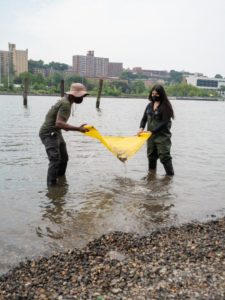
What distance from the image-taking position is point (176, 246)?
5.35 meters

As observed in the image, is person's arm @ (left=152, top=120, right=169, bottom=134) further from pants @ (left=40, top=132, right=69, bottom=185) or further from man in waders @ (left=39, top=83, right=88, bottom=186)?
pants @ (left=40, top=132, right=69, bottom=185)

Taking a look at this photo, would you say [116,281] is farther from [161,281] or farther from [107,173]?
[107,173]

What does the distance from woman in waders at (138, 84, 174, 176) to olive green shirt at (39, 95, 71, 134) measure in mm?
2138

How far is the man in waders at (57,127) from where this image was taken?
775cm

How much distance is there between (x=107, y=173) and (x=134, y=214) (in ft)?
11.8

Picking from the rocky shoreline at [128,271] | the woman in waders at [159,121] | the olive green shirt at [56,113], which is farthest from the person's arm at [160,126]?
the rocky shoreline at [128,271]

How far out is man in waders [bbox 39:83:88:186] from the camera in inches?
305

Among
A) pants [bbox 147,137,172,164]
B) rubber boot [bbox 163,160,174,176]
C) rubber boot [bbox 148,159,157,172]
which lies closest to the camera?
pants [bbox 147,137,172,164]

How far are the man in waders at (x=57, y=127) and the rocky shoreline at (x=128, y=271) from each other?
287cm

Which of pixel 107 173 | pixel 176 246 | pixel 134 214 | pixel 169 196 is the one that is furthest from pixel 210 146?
pixel 176 246

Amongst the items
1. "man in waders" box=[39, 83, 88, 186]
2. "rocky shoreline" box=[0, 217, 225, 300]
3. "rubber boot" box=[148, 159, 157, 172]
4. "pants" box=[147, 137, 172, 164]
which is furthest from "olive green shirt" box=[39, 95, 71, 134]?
"rubber boot" box=[148, 159, 157, 172]

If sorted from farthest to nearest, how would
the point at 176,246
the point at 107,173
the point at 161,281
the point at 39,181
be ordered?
the point at 107,173 < the point at 39,181 < the point at 176,246 < the point at 161,281

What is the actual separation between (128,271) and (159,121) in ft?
16.9

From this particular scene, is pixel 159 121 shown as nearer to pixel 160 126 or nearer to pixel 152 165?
pixel 160 126
